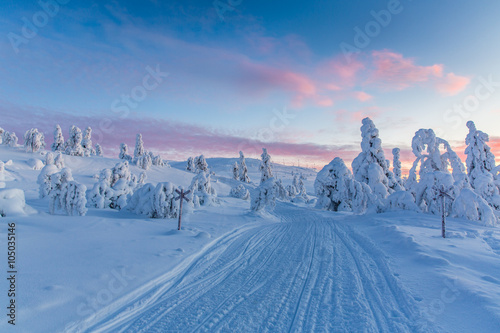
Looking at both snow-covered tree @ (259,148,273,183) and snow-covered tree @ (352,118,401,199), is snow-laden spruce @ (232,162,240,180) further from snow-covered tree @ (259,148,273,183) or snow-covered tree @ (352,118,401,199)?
snow-covered tree @ (352,118,401,199)

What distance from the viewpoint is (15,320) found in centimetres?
412

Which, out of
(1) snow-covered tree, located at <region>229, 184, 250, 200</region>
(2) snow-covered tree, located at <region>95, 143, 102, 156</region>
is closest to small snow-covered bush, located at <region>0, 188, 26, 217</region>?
(1) snow-covered tree, located at <region>229, 184, 250, 200</region>

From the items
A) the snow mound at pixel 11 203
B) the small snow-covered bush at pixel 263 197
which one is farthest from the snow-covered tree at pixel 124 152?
the snow mound at pixel 11 203

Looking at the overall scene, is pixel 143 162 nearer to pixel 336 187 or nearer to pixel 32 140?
pixel 32 140

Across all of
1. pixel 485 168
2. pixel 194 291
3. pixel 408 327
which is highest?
pixel 485 168

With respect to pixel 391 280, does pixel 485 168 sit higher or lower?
higher

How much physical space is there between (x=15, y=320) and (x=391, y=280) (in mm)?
8261

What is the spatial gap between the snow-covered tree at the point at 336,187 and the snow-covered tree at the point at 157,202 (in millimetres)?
18913

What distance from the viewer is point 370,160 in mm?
28922

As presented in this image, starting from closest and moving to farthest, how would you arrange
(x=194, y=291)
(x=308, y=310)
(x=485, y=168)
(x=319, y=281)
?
(x=308, y=310), (x=194, y=291), (x=319, y=281), (x=485, y=168)

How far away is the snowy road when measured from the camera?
437cm

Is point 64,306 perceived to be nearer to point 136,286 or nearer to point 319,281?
point 136,286

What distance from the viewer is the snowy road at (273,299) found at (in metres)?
4.37

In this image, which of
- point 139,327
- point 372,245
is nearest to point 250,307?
point 139,327
